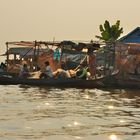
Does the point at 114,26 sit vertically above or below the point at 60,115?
above

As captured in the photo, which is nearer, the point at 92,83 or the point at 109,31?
the point at 92,83

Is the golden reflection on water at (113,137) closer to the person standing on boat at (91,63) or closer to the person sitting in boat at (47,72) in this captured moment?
the person sitting in boat at (47,72)

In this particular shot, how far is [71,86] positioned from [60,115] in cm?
1053

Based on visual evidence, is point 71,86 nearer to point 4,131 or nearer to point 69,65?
point 69,65

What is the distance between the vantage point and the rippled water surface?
30.6 ft

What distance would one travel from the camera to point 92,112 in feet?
43.6

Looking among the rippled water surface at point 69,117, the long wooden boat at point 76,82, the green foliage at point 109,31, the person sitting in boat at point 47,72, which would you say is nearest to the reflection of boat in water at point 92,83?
the long wooden boat at point 76,82

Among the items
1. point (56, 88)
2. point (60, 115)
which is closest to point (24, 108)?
point (60, 115)

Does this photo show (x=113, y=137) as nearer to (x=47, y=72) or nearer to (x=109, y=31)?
(x=47, y=72)

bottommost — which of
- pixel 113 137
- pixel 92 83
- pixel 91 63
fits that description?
pixel 113 137

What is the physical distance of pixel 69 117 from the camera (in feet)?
39.4

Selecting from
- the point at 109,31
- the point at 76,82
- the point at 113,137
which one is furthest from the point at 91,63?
the point at 109,31

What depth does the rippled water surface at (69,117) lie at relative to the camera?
9.34 meters

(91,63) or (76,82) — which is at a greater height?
(91,63)
